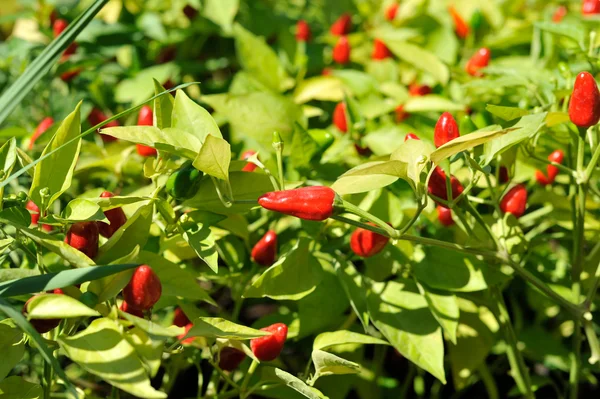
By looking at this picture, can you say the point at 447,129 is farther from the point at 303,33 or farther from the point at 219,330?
the point at 303,33

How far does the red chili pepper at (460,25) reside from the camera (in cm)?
176

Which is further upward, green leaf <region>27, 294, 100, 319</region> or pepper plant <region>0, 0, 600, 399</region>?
green leaf <region>27, 294, 100, 319</region>

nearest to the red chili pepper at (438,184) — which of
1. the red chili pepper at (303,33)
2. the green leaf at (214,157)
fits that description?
the green leaf at (214,157)

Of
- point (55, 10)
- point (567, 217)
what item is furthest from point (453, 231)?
point (55, 10)

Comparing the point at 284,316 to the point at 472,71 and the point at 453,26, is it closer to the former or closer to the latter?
the point at 472,71

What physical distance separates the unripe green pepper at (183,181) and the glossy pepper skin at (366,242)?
25 centimetres

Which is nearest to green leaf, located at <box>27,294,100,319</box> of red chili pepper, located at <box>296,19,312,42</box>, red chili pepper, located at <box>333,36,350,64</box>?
red chili pepper, located at <box>333,36,350,64</box>

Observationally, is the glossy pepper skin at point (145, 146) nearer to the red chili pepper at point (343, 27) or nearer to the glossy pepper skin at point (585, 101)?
the glossy pepper skin at point (585, 101)

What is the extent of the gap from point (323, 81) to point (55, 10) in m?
0.74

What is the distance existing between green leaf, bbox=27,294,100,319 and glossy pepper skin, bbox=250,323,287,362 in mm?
Result: 240

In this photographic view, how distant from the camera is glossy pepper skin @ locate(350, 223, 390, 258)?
3.19ft

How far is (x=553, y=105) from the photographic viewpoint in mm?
1114

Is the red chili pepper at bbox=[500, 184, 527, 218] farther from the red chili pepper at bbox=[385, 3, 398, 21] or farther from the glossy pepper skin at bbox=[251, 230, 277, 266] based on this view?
the red chili pepper at bbox=[385, 3, 398, 21]

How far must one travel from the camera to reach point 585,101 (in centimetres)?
89
